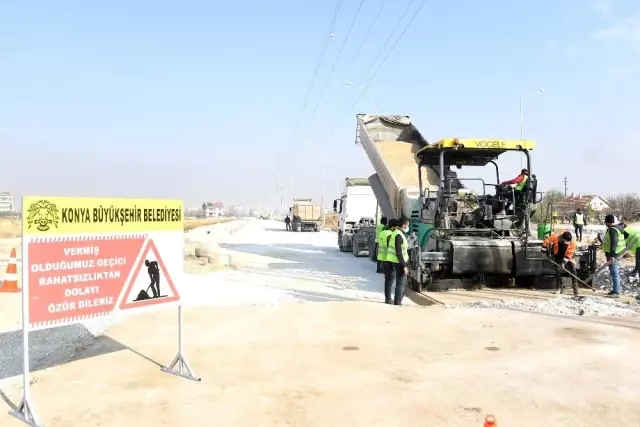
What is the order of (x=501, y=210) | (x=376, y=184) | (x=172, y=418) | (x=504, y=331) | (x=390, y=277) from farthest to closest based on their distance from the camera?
(x=376, y=184)
(x=501, y=210)
(x=390, y=277)
(x=504, y=331)
(x=172, y=418)

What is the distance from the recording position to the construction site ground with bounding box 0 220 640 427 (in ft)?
13.4

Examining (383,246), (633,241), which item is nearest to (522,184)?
(633,241)

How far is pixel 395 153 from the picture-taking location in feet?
49.5

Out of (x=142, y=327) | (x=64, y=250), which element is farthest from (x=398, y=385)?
(x=142, y=327)

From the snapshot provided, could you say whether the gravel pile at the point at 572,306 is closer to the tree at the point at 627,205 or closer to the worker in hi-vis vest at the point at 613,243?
the worker in hi-vis vest at the point at 613,243

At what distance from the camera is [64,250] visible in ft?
14.1

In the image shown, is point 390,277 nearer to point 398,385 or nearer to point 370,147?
point 398,385

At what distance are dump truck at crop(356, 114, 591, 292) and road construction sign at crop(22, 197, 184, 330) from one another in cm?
605

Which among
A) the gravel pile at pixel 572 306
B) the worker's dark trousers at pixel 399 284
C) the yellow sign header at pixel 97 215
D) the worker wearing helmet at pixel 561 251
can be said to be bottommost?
the gravel pile at pixel 572 306

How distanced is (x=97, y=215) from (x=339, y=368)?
2.47 meters

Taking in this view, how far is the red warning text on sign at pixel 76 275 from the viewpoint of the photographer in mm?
4113

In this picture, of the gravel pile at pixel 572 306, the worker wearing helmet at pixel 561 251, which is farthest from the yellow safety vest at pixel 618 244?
the gravel pile at pixel 572 306

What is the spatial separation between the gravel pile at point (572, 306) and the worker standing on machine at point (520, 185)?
259cm

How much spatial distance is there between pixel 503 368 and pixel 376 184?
33.9 feet
